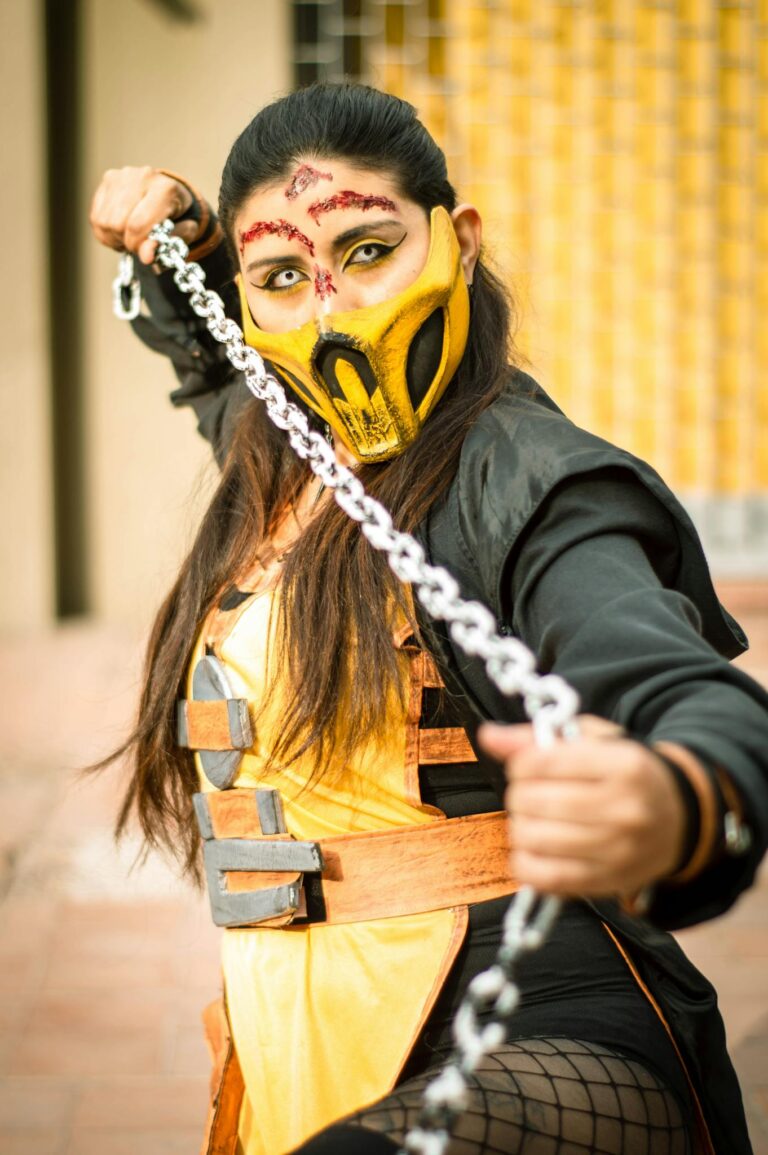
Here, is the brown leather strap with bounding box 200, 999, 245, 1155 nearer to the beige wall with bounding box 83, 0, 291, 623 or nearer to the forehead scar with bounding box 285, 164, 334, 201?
the forehead scar with bounding box 285, 164, 334, 201

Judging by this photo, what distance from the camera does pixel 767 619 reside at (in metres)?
6.25

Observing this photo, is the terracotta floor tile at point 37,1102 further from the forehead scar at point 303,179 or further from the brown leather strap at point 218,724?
the forehead scar at point 303,179

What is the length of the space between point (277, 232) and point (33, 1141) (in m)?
2.10

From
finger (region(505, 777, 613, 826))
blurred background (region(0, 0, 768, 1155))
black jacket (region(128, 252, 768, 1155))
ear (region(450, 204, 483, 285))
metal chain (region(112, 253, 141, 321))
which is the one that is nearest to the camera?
finger (region(505, 777, 613, 826))

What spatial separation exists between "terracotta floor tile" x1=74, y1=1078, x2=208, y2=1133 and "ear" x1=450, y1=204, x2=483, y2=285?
2.03m

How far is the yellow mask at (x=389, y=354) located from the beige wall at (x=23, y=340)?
16.2 feet

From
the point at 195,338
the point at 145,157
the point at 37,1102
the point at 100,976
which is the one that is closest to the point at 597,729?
the point at 195,338

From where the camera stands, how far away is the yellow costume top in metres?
1.65

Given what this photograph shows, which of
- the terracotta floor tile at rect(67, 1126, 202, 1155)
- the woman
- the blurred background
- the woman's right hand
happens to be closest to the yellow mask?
the woman

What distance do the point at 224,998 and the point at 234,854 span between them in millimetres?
288

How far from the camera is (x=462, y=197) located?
6129mm

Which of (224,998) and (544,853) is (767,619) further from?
(544,853)

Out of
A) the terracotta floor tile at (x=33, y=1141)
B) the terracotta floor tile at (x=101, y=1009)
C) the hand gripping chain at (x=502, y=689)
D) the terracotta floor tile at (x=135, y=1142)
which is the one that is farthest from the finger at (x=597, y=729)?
the terracotta floor tile at (x=101, y=1009)

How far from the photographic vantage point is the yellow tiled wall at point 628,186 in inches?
245
